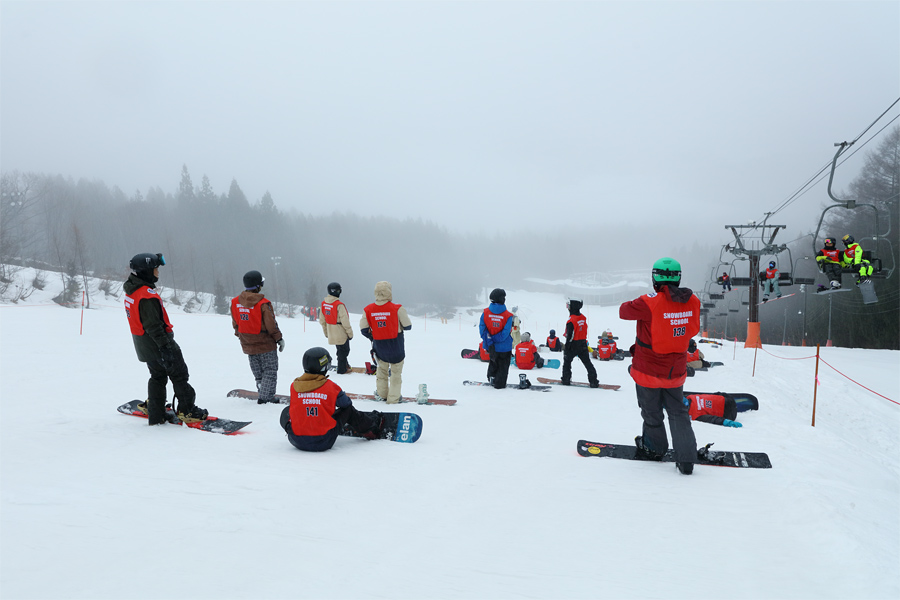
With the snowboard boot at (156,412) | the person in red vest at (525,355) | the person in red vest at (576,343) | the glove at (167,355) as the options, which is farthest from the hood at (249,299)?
the person in red vest at (525,355)

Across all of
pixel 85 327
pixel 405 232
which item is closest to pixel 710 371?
pixel 85 327

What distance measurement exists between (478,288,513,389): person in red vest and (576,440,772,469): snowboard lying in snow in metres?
4.13

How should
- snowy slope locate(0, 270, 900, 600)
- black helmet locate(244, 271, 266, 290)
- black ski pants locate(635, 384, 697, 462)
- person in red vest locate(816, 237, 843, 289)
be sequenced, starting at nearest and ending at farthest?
snowy slope locate(0, 270, 900, 600)
black ski pants locate(635, 384, 697, 462)
black helmet locate(244, 271, 266, 290)
person in red vest locate(816, 237, 843, 289)

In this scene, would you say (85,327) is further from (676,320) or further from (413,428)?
(676,320)

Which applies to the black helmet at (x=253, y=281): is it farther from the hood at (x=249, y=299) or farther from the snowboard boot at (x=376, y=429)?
the snowboard boot at (x=376, y=429)

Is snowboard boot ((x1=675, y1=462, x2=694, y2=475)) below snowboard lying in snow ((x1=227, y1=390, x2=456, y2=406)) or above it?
above

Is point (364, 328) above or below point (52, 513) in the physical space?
above

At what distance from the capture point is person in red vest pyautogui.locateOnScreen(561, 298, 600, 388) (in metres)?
9.48

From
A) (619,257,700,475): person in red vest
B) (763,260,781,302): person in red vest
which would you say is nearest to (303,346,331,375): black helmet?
(619,257,700,475): person in red vest

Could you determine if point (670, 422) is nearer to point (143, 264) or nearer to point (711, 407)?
point (711, 407)

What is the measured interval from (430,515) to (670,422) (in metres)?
2.61

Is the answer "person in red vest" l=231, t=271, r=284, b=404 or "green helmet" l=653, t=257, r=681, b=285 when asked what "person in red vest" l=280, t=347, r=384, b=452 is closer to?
"person in red vest" l=231, t=271, r=284, b=404

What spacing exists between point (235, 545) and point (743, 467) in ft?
14.2

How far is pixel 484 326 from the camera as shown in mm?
9016
